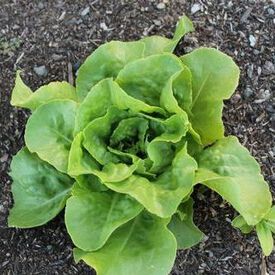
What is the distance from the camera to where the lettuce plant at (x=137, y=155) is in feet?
8.14

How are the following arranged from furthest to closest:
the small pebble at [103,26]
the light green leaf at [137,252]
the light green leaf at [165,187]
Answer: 1. the small pebble at [103,26]
2. the light green leaf at [137,252]
3. the light green leaf at [165,187]

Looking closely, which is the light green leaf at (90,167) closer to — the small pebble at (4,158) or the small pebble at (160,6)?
the small pebble at (4,158)

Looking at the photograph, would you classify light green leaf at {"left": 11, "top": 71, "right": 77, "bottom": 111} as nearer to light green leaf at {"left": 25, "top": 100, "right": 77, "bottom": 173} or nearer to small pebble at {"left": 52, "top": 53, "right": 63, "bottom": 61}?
light green leaf at {"left": 25, "top": 100, "right": 77, "bottom": 173}

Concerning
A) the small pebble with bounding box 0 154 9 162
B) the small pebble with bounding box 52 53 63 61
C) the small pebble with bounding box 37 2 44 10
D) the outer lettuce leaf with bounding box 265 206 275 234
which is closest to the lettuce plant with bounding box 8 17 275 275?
the outer lettuce leaf with bounding box 265 206 275 234

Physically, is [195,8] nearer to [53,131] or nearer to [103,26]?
[103,26]

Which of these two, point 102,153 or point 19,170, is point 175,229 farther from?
point 19,170

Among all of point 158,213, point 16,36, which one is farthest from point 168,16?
point 158,213

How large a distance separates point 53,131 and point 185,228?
1.97 feet

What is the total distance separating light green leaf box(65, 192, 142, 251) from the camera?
2.50 meters

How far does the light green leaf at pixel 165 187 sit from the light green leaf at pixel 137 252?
147 millimetres

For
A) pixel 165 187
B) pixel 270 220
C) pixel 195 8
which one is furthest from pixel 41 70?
pixel 270 220

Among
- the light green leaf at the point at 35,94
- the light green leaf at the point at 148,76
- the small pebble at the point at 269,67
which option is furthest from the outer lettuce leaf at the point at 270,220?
the light green leaf at the point at 35,94

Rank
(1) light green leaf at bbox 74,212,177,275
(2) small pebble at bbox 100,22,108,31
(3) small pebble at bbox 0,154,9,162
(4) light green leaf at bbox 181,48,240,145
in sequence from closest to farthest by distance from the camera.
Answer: (1) light green leaf at bbox 74,212,177,275
(4) light green leaf at bbox 181,48,240,145
(3) small pebble at bbox 0,154,9,162
(2) small pebble at bbox 100,22,108,31

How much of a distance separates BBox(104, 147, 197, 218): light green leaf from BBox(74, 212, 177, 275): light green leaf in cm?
15
